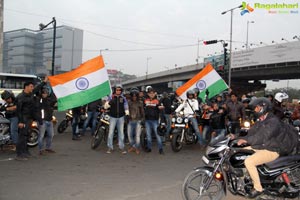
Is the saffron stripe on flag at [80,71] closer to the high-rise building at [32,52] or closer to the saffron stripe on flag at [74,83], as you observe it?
the saffron stripe on flag at [74,83]

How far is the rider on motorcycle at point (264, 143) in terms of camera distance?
191 inches

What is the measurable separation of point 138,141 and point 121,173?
8.32ft

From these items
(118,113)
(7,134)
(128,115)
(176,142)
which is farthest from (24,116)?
(176,142)

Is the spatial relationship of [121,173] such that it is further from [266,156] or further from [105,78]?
[105,78]

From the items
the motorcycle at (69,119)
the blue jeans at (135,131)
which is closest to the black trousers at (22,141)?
the blue jeans at (135,131)

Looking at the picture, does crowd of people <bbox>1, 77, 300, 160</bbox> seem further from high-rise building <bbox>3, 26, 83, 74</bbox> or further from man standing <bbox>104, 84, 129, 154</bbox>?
high-rise building <bbox>3, 26, 83, 74</bbox>

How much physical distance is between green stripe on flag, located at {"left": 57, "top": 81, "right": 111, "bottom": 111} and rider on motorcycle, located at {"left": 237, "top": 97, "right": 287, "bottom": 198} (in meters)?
6.00

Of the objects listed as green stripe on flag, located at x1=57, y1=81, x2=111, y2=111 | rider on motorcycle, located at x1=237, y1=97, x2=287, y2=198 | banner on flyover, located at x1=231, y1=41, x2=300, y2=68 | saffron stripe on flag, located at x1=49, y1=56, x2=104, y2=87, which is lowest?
rider on motorcycle, located at x1=237, y1=97, x2=287, y2=198

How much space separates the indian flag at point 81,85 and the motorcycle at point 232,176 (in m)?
5.81

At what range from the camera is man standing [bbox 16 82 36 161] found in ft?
26.7

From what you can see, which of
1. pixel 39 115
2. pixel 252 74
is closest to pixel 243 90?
pixel 252 74

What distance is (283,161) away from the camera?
16.5ft

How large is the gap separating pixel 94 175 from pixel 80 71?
4.21 metres

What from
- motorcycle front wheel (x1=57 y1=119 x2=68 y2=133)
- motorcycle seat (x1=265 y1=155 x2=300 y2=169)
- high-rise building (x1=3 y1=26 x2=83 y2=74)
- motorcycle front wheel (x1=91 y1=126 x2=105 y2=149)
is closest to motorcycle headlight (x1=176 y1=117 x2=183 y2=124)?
motorcycle front wheel (x1=91 y1=126 x2=105 y2=149)
